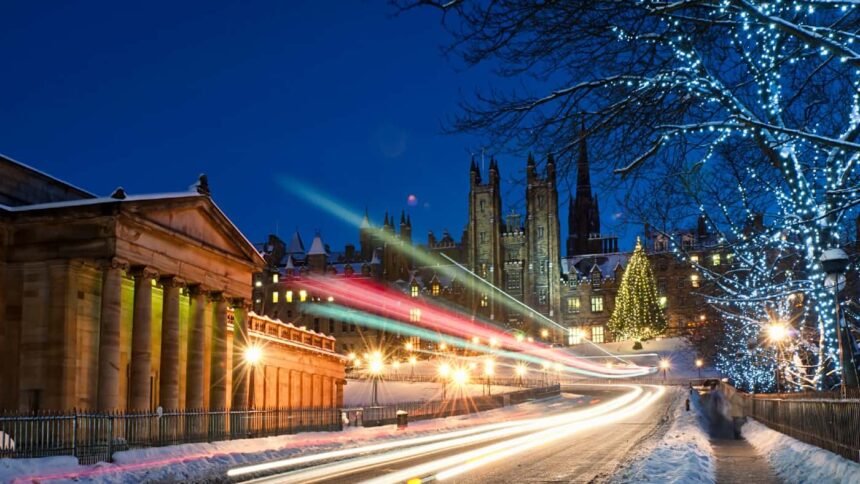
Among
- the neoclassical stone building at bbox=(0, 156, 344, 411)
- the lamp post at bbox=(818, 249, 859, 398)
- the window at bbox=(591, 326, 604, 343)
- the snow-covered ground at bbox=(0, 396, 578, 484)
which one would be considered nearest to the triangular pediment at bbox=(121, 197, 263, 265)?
the neoclassical stone building at bbox=(0, 156, 344, 411)

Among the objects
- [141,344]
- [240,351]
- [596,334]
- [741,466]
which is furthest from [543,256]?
[741,466]

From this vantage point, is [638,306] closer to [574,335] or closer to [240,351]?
[574,335]

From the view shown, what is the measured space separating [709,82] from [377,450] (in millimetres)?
21842

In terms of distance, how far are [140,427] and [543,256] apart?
11440cm

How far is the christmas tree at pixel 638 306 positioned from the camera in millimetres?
115312

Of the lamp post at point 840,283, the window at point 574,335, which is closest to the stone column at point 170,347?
the lamp post at point 840,283

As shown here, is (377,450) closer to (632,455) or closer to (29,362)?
(632,455)

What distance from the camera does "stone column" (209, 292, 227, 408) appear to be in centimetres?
4028

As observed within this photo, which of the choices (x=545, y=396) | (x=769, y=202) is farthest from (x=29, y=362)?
(x=545, y=396)

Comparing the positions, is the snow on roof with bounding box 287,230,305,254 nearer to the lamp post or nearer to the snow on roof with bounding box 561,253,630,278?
the snow on roof with bounding box 561,253,630,278

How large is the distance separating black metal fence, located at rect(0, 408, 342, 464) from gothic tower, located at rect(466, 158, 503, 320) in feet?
321

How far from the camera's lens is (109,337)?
3033 cm

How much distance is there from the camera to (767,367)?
180 feet

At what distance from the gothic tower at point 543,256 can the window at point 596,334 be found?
245 inches
